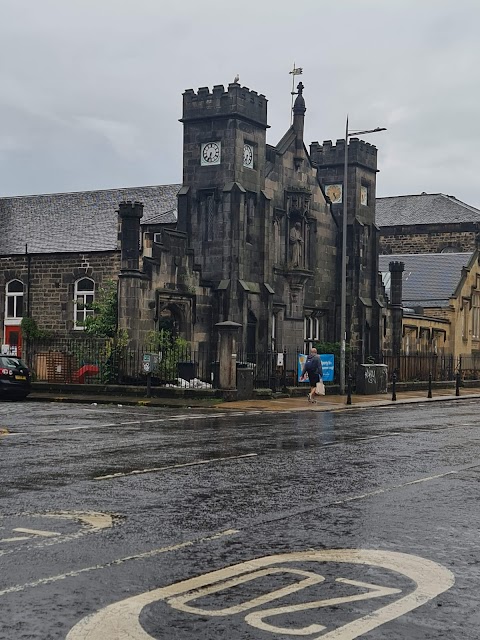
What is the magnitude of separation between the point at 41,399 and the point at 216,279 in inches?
405

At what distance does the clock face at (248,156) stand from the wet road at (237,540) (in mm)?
23937

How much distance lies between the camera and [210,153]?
3856 cm

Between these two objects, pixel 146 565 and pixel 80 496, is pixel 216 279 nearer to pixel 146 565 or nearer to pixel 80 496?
pixel 80 496

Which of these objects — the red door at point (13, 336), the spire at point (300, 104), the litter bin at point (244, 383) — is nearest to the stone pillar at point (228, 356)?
the litter bin at point (244, 383)

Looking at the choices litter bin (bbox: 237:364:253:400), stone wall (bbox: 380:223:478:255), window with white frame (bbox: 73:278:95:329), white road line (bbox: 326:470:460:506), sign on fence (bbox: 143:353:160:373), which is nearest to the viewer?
white road line (bbox: 326:470:460:506)

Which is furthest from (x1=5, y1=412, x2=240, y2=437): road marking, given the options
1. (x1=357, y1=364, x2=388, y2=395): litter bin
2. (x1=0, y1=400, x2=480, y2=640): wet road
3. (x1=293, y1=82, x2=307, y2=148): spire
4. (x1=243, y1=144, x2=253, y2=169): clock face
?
(x1=293, y1=82, x2=307, y2=148): spire

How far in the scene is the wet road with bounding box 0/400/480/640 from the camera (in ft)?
18.9

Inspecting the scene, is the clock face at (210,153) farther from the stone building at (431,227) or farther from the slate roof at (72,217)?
the stone building at (431,227)

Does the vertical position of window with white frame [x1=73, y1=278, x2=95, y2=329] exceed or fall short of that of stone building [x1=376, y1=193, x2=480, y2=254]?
it falls short

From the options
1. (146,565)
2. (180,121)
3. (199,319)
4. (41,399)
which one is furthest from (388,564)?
(180,121)

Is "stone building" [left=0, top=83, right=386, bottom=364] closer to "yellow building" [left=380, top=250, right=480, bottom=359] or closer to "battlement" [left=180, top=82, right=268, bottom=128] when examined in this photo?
"battlement" [left=180, top=82, right=268, bottom=128]

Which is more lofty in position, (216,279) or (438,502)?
(216,279)

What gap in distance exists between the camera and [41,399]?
101 ft

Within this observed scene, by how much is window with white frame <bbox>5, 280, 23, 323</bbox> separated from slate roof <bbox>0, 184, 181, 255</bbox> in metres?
1.57
